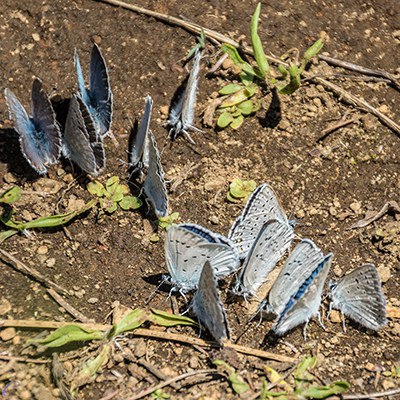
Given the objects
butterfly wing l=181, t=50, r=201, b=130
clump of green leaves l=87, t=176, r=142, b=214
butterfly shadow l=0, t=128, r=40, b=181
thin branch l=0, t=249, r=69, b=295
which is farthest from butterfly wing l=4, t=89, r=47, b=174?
butterfly wing l=181, t=50, r=201, b=130

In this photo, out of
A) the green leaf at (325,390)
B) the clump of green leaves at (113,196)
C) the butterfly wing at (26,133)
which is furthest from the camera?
the clump of green leaves at (113,196)

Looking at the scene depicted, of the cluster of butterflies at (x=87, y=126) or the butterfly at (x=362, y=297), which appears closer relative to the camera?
the butterfly at (x=362, y=297)

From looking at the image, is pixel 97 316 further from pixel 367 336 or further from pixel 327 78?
pixel 327 78

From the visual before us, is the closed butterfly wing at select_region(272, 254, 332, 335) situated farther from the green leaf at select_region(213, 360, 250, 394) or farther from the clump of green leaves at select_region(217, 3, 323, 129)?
the clump of green leaves at select_region(217, 3, 323, 129)

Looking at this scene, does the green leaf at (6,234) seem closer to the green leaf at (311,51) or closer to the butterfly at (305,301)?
the butterfly at (305,301)

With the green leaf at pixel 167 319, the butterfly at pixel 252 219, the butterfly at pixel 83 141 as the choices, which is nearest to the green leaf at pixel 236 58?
the butterfly at pixel 252 219

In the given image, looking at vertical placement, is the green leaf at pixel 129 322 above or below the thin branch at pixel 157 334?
above

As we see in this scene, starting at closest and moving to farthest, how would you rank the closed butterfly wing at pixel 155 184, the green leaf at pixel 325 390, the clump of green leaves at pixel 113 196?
1. the green leaf at pixel 325 390
2. the closed butterfly wing at pixel 155 184
3. the clump of green leaves at pixel 113 196

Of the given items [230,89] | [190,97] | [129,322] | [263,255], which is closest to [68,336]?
[129,322]

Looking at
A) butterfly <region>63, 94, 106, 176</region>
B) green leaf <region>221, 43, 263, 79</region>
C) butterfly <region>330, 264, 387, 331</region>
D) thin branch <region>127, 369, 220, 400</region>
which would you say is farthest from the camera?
green leaf <region>221, 43, 263, 79</region>
